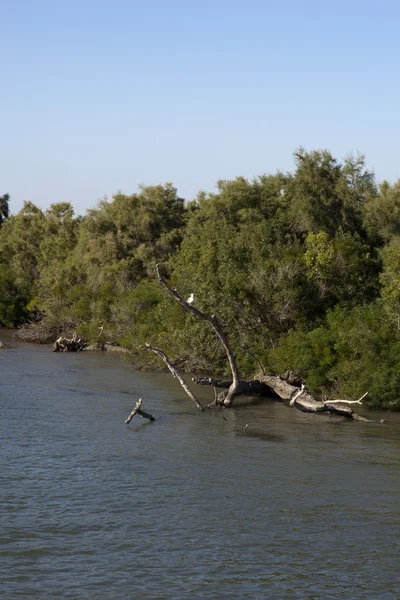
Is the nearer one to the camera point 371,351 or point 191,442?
point 191,442

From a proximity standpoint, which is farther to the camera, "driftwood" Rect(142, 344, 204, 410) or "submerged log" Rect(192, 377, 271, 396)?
"submerged log" Rect(192, 377, 271, 396)

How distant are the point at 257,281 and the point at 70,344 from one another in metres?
17.0

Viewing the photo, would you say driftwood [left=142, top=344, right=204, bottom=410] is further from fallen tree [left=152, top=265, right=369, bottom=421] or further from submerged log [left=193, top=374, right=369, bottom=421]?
submerged log [left=193, top=374, right=369, bottom=421]

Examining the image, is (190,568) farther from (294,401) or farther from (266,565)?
(294,401)

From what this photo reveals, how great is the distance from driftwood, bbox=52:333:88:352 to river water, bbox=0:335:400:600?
1828 centimetres

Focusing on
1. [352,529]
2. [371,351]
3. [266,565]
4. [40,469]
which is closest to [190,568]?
[266,565]

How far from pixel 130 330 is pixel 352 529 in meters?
31.6

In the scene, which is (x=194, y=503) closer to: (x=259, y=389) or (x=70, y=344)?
(x=259, y=389)

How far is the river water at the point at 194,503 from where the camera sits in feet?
49.9

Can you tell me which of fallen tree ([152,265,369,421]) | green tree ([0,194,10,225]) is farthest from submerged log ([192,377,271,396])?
green tree ([0,194,10,225])

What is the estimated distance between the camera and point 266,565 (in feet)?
52.4

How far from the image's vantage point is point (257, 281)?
128 ft

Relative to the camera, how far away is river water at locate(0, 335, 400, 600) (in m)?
15.2

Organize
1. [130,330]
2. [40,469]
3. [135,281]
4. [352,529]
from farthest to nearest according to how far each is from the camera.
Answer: [135,281], [130,330], [40,469], [352,529]
